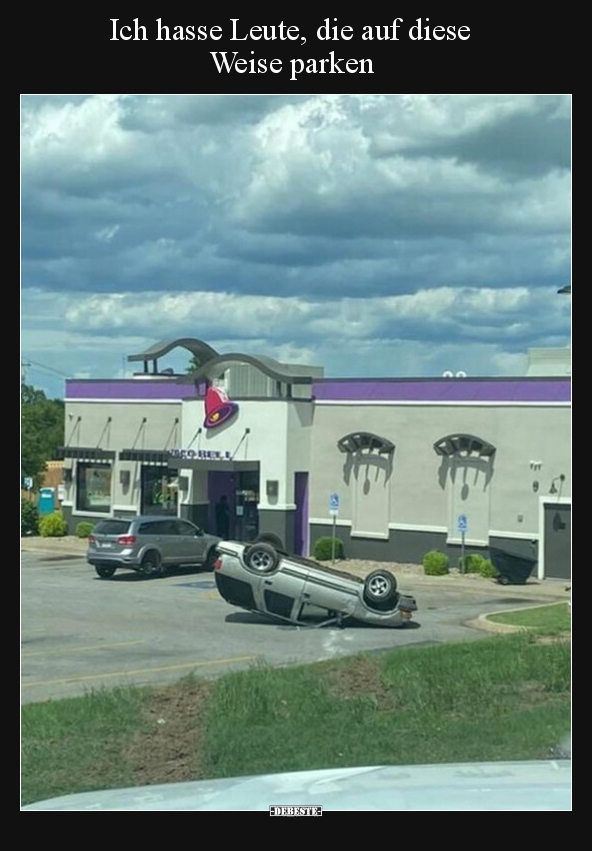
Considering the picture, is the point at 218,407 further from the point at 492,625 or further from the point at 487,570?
the point at 492,625

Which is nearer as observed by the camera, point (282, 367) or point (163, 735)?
point (163, 735)

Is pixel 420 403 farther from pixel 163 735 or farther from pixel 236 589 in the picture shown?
pixel 163 735

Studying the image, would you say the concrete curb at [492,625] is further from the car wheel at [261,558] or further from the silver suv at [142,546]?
the silver suv at [142,546]

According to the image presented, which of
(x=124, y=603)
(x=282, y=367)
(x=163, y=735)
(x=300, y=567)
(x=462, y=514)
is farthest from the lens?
(x=282, y=367)

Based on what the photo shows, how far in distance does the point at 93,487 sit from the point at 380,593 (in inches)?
946

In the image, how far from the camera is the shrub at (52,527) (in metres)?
41.7

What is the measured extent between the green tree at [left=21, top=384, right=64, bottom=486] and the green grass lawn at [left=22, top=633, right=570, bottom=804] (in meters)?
33.0

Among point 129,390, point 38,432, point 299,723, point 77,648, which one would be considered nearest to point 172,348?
point 129,390

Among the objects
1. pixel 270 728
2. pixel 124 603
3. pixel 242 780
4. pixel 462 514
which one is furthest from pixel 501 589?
pixel 242 780

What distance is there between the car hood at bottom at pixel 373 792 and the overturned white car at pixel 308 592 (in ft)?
48.1

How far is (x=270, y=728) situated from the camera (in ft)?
32.7

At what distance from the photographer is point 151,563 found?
2956 cm

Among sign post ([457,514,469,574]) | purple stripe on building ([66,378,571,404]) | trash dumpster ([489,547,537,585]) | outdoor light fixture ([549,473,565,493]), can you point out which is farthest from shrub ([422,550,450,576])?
purple stripe on building ([66,378,571,404])
